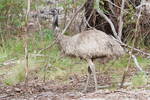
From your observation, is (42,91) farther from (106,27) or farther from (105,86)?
(106,27)

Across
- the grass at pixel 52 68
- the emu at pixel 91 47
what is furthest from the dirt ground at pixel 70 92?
the emu at pixel 91 47

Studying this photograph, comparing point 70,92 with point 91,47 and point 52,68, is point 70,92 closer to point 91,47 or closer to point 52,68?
point 91,47

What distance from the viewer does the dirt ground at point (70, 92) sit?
3686 mm

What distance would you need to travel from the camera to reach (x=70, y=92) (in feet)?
15.0

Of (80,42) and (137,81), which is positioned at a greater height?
(80,42)

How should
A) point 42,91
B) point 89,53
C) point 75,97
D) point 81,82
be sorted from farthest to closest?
point 81,82, point 42,91, point 89,53, point 75,97

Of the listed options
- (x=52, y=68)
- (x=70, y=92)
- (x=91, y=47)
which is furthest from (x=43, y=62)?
(x=91, y=47)

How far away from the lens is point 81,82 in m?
6.00

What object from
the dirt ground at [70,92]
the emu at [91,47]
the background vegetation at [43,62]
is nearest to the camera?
the dirt ground at [70,92]

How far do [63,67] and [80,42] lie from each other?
8.74ft

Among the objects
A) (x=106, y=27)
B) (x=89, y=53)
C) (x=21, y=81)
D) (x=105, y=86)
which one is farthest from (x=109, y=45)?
(x=106, y=27)

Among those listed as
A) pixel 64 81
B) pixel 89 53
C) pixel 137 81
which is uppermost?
pixel 89 53

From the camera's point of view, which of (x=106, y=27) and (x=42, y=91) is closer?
(x=42, y=91)

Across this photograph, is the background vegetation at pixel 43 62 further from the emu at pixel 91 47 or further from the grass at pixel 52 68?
the emu at pixel 91 47
